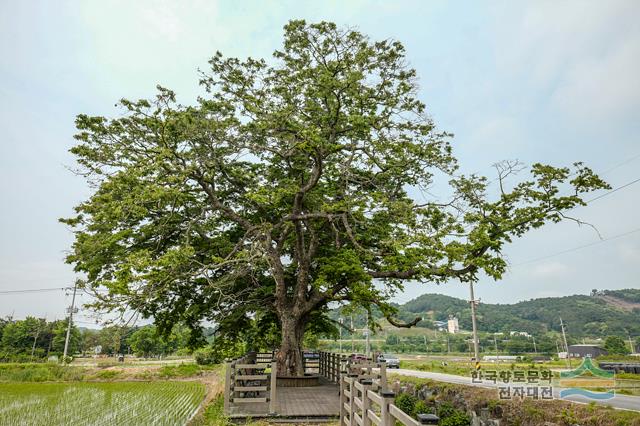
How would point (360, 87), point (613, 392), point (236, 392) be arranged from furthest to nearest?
1. point (360, 87)
2. point (613, 392)
3. point (236, 392)

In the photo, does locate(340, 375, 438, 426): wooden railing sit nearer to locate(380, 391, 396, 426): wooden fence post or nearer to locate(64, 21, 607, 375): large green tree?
locate(380, 391, 396, 426): wooden fence post

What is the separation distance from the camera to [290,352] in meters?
14.3

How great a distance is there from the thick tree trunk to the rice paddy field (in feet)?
10.5

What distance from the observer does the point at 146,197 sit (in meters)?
11.9

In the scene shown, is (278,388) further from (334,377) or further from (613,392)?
(613,392)

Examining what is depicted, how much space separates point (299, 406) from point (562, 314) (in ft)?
311

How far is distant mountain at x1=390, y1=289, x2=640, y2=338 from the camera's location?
77.8m

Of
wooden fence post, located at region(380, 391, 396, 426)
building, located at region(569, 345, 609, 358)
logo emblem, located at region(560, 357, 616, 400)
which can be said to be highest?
wooden fence post, located at region(380, 391, 396, 426)

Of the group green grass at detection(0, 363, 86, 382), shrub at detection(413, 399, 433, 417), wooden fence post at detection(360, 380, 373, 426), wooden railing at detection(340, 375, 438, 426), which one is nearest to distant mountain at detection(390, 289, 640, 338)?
green grass at detection(0, 363, 86, 382)

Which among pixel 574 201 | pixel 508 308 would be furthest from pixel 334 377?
pixel 508 308

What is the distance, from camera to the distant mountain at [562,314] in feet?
255

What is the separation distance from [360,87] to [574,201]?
8043 mm

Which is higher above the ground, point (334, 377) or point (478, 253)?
point (478, 253)

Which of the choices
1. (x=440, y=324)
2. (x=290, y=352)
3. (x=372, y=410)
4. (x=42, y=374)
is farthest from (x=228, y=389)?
(x=440, y=324)
